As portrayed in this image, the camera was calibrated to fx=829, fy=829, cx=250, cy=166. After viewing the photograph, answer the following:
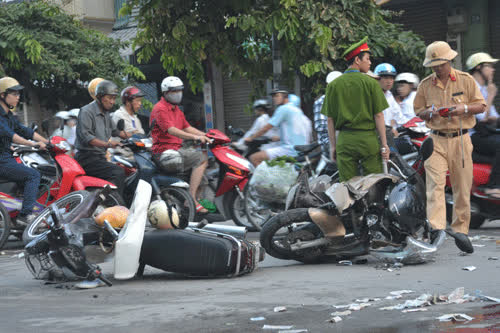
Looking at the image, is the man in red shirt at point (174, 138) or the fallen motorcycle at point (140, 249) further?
the man in red shirt at point (174, 138)

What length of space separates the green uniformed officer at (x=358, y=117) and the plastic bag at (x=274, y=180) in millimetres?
1788

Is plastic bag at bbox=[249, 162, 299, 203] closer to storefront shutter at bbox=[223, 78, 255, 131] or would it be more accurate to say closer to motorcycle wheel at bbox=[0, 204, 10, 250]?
motorcycle wheel at bbox=[0, 204, 10, 250]

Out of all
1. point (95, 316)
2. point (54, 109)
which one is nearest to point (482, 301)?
point (95, 316)

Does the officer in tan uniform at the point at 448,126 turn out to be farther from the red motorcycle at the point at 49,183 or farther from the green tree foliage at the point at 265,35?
the green tree foliage at the point at 265,35

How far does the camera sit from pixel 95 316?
530 cm

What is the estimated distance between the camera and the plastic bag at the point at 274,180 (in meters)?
9.27

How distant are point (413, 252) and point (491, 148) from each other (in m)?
2.68

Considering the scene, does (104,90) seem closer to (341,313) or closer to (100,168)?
(100,168)

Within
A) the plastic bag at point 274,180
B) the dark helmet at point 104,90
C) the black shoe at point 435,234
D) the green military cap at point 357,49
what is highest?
the green military cap at point 357,49

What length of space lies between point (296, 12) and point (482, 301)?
27.9 ft

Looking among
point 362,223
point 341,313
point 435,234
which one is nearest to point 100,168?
point 362,223


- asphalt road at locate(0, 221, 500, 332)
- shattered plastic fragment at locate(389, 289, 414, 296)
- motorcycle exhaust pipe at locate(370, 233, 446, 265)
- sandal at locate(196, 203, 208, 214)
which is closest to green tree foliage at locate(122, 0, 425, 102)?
sandal at locate(196, 203, 208, 214)

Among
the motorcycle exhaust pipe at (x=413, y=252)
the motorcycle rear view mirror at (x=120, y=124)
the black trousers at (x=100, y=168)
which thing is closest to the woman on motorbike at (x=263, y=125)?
the motorcycle rear view mirror at (x=120, y=124)

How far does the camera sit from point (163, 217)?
21.5 feet
